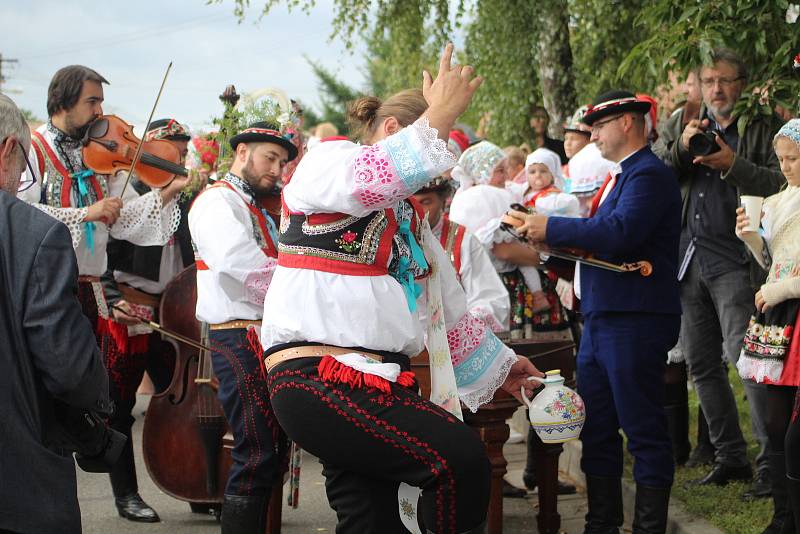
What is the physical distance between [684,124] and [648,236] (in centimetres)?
161

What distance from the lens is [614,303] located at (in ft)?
13.9

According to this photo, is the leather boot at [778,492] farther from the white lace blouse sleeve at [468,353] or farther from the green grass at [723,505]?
the white lace blouse sleeve at [468,353]

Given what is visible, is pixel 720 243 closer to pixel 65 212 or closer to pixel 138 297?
pixel 138 297

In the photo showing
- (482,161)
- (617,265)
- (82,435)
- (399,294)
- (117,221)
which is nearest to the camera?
(82,435)

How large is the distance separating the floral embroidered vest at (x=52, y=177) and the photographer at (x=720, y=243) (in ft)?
10.5

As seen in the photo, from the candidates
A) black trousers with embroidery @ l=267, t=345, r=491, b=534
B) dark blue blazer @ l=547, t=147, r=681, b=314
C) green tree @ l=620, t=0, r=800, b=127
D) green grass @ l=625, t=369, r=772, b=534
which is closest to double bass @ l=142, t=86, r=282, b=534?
dark blue blazer @ l=547, t=147, r=681, b=314

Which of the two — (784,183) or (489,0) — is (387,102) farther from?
(489,0)

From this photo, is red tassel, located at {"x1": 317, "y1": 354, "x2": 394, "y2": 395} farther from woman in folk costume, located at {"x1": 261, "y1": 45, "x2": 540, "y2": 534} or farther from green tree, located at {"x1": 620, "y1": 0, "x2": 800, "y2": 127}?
green tree, located at {"x1": 620, "y1": 0, "x2": 800, "y2": 127}

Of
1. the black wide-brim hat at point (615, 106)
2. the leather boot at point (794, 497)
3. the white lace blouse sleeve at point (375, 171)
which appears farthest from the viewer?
the black wide-brim hat at point (615, 106)

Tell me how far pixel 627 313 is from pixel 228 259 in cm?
178

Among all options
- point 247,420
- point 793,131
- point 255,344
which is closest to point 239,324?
point 255,344

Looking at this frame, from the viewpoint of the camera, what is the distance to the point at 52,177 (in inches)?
193

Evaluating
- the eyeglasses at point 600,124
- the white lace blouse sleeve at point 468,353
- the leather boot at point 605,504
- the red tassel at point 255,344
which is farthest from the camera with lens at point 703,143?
the red tassel at point 255,344

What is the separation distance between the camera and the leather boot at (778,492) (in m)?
4.15
